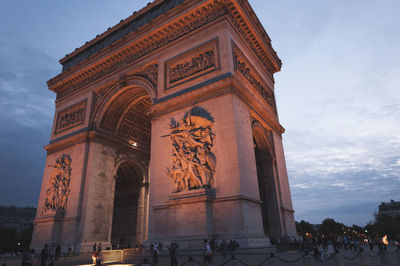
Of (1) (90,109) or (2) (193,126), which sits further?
(1) (90,109)

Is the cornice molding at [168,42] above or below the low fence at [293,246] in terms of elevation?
above

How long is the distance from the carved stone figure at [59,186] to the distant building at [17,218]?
8109 centimetres

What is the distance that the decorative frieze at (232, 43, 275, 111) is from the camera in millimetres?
15800

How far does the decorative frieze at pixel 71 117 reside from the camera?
21.4 meters

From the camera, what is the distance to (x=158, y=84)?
16.9m

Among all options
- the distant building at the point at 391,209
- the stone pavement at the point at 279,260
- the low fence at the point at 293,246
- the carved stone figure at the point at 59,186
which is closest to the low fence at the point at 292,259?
the stone pavement at the point at 279,260

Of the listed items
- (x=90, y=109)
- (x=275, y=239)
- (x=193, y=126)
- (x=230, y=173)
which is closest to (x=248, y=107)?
(x=193, y=126)

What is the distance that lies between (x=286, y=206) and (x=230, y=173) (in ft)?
25.6

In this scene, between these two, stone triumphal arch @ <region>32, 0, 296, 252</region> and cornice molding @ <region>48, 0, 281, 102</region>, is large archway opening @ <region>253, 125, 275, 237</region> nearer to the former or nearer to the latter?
stone triumphal arch @ <region>32, 0, 296, 252</region>

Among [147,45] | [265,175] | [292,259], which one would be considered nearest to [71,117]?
[147,45]

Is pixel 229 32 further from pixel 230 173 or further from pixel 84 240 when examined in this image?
pixel 84 240

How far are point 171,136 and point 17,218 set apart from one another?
3928 inches

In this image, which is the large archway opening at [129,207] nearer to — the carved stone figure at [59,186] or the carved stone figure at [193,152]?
the carved stone figure at [59,186]

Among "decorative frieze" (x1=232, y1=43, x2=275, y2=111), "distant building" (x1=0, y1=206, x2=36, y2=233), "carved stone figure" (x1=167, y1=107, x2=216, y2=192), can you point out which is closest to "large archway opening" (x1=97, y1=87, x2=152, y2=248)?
"carved stone figure" (x1=167, y1=107, x2=216, y2=192)
